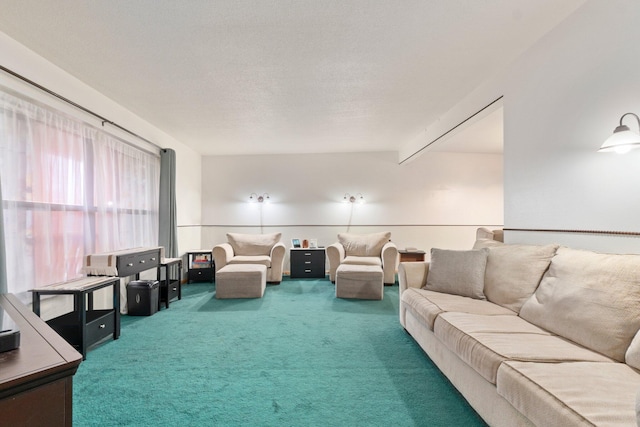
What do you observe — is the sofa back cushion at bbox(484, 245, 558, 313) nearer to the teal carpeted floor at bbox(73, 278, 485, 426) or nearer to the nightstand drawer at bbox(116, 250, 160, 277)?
the teal carpeted floor at bbox(73, 278, 485, 426)

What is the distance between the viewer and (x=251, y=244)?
5422 mm

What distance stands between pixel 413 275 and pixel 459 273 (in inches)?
17.4

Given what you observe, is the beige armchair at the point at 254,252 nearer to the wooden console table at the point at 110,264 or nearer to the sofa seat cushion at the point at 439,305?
the wooden console table at the point at 110,264

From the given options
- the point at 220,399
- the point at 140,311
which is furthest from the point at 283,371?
the point at 140,311

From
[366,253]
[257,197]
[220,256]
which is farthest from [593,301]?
[257,197]

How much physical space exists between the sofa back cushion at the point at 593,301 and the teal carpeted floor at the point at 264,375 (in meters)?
0.73

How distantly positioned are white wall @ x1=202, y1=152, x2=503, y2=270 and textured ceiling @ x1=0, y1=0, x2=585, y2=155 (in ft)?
7.63

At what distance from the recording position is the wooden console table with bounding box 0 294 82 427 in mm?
722

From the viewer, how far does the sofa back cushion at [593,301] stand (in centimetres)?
141

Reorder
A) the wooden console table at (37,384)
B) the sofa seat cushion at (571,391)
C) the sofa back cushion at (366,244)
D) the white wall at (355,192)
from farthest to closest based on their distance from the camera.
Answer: the white wall at (355,192)
the sofa back cushion at (366,244)
the sofa seat cushion at (571,391)
the wooden console table at (37,384)

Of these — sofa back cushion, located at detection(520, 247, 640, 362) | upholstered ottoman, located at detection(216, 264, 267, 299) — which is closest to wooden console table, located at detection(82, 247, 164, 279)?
upholstered ottoman, located at detection(216, 264, 267, 299)

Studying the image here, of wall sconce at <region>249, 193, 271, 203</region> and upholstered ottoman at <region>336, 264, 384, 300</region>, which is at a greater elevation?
wall sconce at <region>249, 193, 271, 203</region>

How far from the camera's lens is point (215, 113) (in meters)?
3.88

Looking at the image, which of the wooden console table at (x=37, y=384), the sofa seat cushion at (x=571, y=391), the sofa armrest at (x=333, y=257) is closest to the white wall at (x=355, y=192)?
the sofa armrest at (x=333, y=257)
